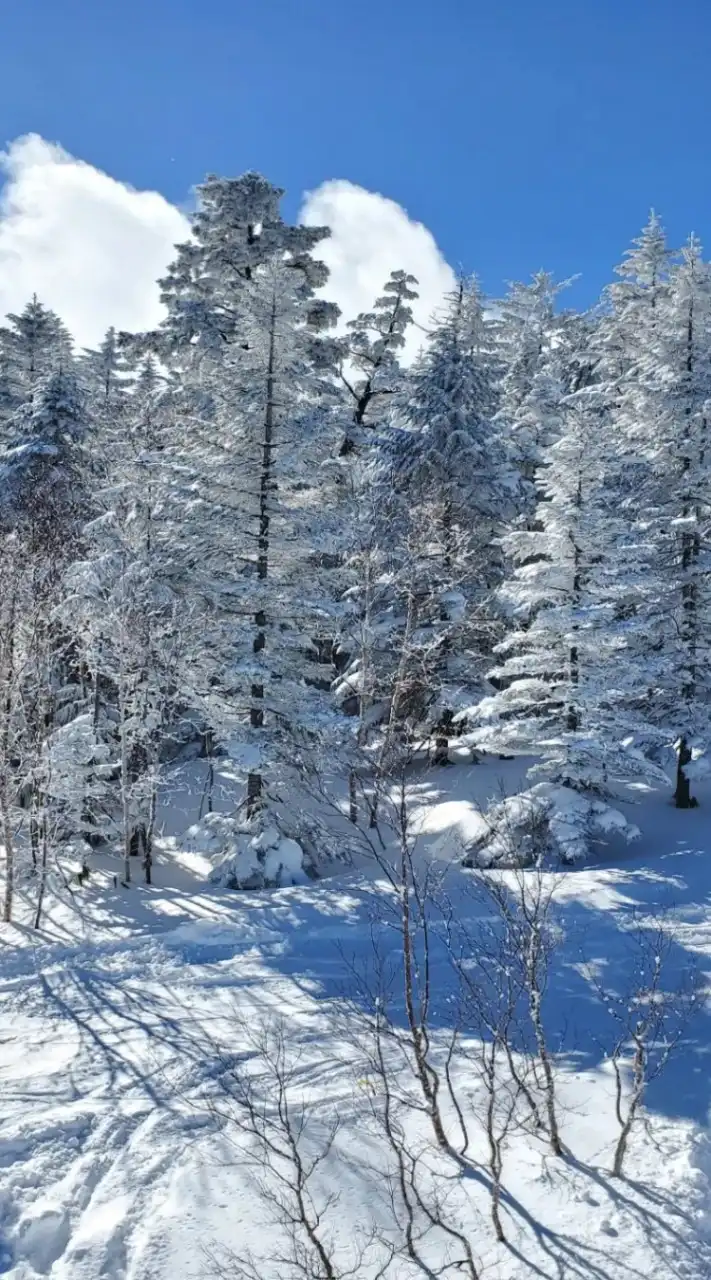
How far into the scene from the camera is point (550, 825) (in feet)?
49.2

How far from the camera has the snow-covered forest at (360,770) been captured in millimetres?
6895

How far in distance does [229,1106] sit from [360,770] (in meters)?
9.63

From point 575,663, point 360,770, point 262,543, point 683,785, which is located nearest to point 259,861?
point 360,770

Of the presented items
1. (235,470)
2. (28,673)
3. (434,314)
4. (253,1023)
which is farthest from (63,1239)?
(434,314)

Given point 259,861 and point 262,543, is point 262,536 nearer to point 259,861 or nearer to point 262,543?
point 262,543

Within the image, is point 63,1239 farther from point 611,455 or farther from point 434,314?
point 434,314

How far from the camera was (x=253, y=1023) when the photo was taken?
10.5m

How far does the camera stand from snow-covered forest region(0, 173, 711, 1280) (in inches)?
271

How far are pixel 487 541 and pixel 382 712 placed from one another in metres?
6.06

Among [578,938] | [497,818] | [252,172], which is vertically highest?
[252,172]

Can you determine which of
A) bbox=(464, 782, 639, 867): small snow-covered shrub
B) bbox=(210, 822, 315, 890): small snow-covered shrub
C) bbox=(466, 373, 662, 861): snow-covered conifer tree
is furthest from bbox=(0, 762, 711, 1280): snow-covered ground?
bbox=(466, 373, 662, 861): snow-covered conifer tree

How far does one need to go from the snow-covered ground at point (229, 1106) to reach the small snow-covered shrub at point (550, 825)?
0.61 meters

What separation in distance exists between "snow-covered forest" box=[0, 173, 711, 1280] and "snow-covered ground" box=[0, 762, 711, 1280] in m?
0.05

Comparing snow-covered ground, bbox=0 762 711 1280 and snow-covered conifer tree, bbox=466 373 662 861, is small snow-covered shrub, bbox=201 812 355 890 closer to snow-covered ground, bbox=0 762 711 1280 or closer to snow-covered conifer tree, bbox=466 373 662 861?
snow-covered ground, bbox=0 762 711 1280
